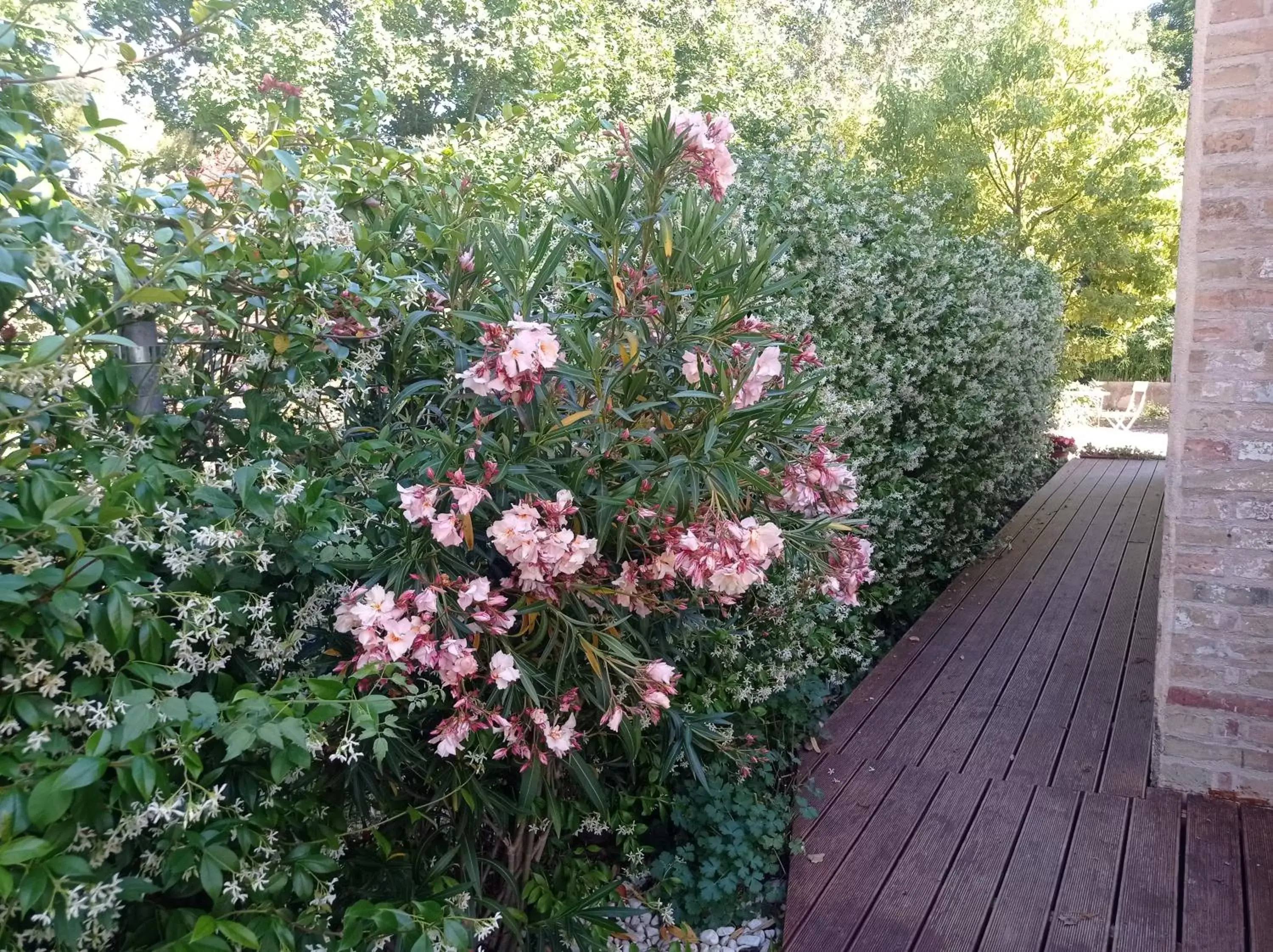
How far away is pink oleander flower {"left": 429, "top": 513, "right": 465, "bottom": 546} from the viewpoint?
1.40 meters

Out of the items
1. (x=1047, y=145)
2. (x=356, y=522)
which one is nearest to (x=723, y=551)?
(x=356, y=522)

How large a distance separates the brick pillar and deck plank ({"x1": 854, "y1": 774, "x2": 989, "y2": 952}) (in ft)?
2.26

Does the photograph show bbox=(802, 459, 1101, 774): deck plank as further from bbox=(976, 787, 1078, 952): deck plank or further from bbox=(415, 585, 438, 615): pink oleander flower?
bbox=(415, 585, 438, 615): pink oleander flower

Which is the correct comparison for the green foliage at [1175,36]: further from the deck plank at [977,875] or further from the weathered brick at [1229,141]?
the deck plank at [977,875]

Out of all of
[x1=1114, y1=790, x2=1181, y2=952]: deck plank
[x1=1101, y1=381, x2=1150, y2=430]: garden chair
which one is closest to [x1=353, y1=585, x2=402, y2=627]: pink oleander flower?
[x1=1114, y1=790, x2=1181, y2=952]: deck plank

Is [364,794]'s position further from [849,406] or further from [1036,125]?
[1036,125]

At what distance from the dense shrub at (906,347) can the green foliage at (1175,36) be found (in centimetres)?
241

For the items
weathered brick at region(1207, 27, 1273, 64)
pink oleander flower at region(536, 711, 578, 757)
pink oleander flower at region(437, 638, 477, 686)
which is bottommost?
pink oleander flower at region(536, 711, 578, 757)

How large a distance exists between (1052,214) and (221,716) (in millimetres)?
11515

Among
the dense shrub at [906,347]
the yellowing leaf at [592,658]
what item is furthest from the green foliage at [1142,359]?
the yellowing leaf at [592,658]

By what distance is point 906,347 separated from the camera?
163 inches

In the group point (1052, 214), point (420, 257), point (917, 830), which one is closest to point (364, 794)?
point (420, 257)

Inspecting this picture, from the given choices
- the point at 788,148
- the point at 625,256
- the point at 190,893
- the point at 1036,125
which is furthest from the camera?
the point at 1036,125

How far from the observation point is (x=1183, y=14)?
61.4ft
